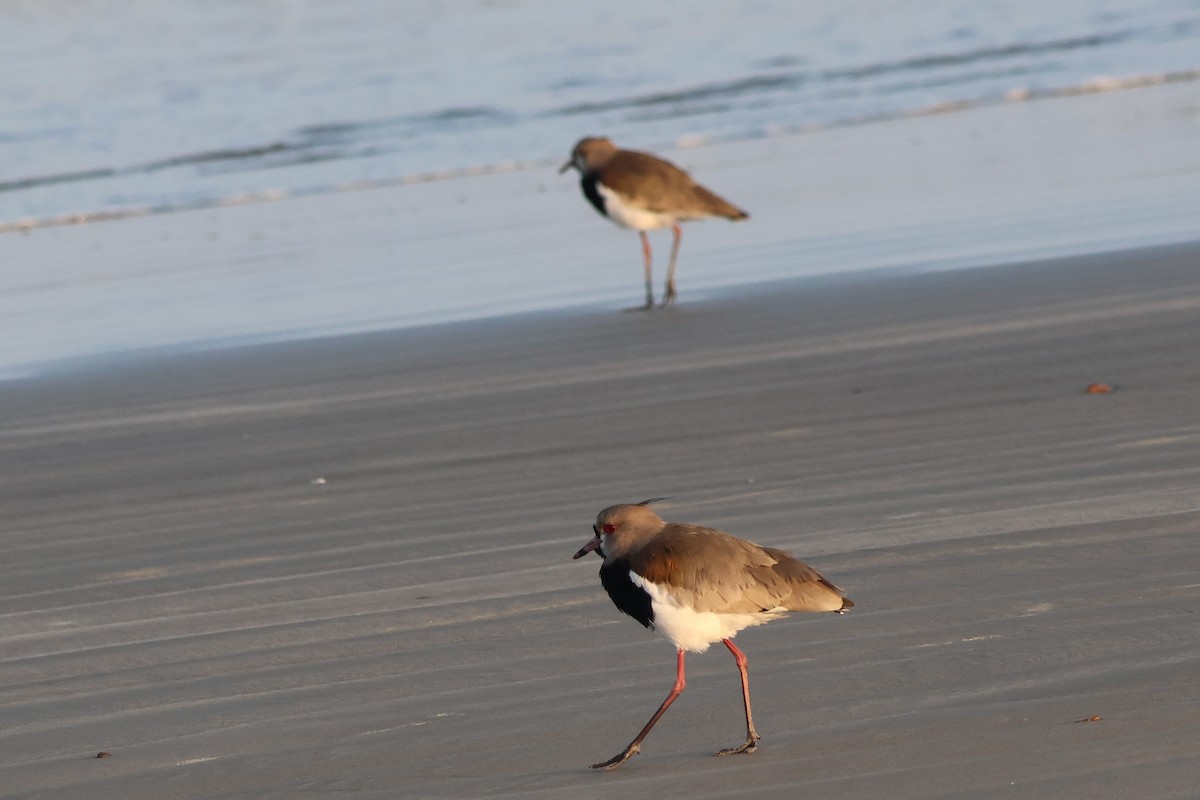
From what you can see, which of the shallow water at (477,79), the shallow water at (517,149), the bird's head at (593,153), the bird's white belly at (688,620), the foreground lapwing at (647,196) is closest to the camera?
the bird's white belly at (688,620)

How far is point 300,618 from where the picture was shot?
18.1 feet

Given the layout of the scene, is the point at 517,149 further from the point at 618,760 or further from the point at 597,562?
the point at 618,760

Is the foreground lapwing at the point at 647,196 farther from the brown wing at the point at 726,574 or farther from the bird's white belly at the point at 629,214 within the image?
the brown wing at the point at 726,574

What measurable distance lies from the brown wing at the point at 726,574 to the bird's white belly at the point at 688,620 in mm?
20

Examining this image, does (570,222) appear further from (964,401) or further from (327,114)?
(327,114)

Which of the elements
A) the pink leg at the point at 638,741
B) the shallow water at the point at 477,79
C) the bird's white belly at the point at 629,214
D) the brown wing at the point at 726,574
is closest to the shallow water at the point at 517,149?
the shallow water at the point at 477,79

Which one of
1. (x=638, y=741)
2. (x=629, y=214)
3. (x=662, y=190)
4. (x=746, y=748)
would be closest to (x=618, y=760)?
(x=638, y=741)

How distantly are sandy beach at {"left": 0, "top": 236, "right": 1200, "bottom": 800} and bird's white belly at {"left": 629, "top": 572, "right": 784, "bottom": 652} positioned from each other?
31 cm

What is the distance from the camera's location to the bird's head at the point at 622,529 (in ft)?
13.0

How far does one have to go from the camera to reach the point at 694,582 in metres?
3.83

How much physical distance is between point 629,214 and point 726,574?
8520 mm

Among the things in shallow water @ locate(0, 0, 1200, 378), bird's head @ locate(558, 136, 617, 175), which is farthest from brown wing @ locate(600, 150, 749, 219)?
shallow water @ locate(0, 0, 1200, 378)

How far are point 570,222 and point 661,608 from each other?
1107 cm

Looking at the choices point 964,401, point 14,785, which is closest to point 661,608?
point 14,785
